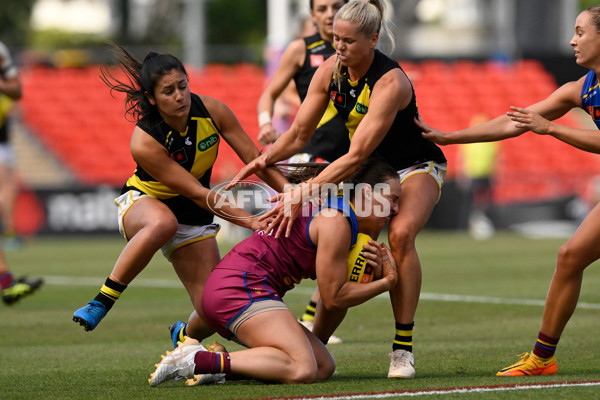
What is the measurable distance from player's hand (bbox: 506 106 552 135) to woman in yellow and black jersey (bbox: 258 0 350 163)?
2111 millimetres

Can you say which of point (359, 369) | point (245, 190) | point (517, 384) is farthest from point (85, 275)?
point (517, 384)

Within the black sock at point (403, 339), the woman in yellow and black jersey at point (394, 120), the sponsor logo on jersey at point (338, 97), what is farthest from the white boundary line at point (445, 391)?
the sponsor logo on jersey at point (338, 97)

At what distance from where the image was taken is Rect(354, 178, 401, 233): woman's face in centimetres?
536

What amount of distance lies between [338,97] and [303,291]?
5.47m

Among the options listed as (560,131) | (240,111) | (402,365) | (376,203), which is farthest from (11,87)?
(240,111)

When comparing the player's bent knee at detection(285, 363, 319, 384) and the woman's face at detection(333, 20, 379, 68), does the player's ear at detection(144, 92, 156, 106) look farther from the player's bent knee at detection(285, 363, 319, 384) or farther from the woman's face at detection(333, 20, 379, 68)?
the player's bent knee at detection(285, 363, 319, 384)

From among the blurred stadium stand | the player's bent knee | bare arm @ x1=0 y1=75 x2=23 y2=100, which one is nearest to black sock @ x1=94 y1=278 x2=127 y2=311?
the player's bent knee

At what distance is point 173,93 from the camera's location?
225 inches

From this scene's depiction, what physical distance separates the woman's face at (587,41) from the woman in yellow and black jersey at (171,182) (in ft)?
6.34

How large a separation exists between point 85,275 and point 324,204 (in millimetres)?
7966

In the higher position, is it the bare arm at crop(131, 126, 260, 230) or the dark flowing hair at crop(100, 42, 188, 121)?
the dark flowing hair at crop(100, 42, 188, 121)

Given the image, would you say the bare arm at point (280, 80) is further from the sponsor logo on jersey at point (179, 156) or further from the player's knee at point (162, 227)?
the player's knee at point (162, 227)

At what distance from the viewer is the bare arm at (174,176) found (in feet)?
19.1

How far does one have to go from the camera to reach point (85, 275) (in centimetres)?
1266
